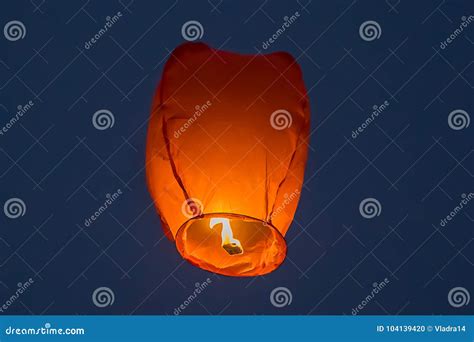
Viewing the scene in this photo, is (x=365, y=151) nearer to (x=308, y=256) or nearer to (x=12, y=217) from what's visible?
(x=308, y=256)

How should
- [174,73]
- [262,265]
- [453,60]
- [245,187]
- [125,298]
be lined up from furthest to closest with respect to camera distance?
1. [453,60]
2. [125,298]
3. [262,265]
4. [174,73]
5. [245,187]

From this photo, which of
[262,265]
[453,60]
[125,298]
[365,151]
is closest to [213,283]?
[125,298]

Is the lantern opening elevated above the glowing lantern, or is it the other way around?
the glowing lantern

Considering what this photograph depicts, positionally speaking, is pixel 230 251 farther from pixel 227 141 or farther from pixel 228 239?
pixel 227 141

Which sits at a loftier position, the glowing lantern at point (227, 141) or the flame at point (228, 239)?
the glowing lantern at point (227, 141)

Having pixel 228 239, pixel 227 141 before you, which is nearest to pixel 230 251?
pixel 228 239

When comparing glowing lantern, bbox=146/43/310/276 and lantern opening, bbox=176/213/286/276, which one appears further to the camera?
lantern opening, bbox=176/213/286/276
